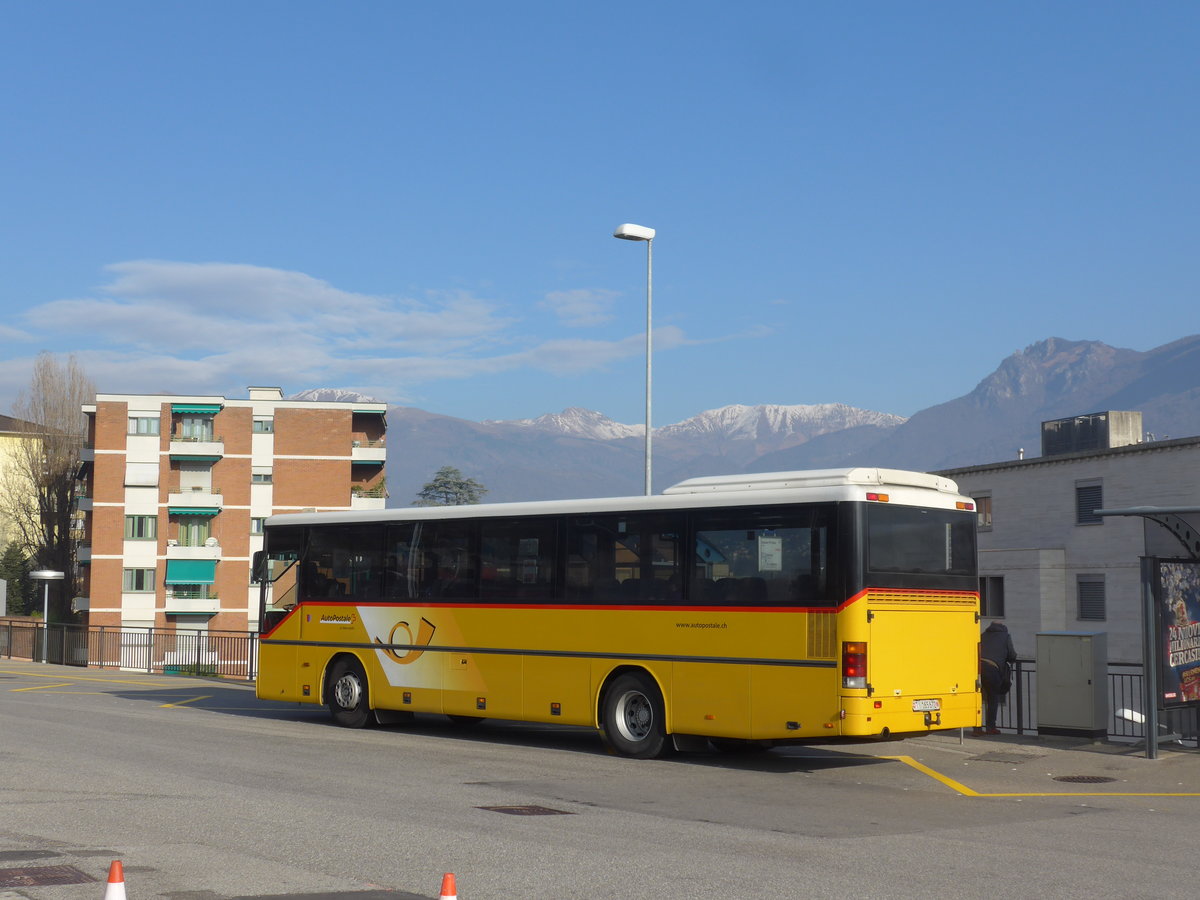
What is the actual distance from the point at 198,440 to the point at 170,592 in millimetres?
9007

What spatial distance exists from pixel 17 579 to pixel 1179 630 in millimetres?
82478

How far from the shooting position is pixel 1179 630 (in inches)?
632

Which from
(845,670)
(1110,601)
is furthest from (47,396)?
(845,670)

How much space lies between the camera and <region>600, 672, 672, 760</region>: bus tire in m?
16.0

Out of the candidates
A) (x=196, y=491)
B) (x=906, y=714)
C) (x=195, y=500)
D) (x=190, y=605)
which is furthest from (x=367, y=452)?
(x=906, y=714)

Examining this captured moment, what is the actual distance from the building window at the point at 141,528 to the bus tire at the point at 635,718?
222ft

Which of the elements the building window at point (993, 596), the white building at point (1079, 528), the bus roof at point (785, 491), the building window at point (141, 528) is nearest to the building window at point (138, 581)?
the building window at point (141, 528)

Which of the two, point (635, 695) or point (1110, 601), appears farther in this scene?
point (1110, 601)

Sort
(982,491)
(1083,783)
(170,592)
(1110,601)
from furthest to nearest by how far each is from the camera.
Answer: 1. (170,592)
2. (982,491)
3. (1110,601)
4. (1083,783)

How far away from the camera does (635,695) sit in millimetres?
16406

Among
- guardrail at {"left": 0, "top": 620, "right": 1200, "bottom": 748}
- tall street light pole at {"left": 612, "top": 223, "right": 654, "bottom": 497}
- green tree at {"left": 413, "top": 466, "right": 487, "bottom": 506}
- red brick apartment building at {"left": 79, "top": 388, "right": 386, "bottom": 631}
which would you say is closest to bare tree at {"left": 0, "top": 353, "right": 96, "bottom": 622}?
red brick apartment building at {"left": 79, "top": 388, "right": 386, "bottom": 631}

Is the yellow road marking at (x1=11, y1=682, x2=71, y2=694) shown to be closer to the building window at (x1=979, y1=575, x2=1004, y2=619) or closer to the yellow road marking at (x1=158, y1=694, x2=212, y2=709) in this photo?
the yellow road marking at (x1=158, y1=694, x2=212, y2=709)

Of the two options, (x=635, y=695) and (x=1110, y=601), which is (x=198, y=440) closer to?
(x=1110, y=601)

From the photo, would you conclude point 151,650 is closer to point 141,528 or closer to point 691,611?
point 691,611
